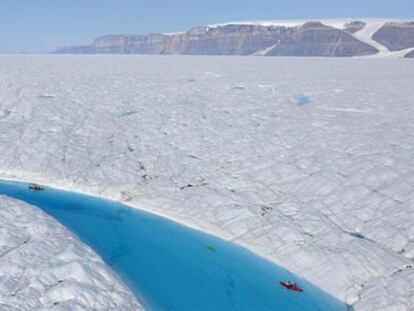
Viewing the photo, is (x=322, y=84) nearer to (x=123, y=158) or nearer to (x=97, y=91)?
(x=97, y=91)

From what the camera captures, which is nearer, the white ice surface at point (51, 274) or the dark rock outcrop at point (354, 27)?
the white ice surface at point (51, 274)

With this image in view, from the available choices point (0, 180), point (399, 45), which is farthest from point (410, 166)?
point (399, 45)

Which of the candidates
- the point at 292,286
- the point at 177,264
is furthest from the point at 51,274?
the point at 292,286

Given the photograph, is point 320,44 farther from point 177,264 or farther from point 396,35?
point 177,264

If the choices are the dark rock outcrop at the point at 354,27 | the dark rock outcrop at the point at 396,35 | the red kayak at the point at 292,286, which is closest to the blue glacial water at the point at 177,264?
the red kayak at the point at 292,286

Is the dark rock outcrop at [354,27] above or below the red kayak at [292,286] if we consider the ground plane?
above

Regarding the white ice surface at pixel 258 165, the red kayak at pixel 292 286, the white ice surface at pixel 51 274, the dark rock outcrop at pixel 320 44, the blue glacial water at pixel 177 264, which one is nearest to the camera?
the white ice surface at pixel 51 274

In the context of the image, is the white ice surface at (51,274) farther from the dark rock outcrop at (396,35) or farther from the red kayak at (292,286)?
the dark rock outcrop at (396,35)
